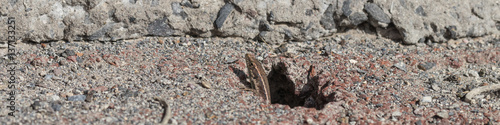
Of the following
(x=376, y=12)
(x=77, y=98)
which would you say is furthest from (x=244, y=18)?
(x=77, y=98)

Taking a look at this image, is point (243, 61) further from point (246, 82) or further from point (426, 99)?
point (426, 99)

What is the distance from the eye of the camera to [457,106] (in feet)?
10.9

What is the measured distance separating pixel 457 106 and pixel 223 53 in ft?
6.14

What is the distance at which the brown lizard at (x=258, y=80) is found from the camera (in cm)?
341

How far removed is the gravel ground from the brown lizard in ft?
0.36

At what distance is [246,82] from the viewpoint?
360cm

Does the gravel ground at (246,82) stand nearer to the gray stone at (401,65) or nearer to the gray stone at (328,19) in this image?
the gray stone at (401,65)

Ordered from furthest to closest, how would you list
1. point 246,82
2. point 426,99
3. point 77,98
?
point 246,82
point 426,99
point 77,98

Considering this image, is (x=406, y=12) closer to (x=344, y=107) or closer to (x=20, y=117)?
(x=344, y=107)

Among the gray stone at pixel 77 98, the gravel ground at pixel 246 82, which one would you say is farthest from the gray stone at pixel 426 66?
the gray stone at pixel 77 98

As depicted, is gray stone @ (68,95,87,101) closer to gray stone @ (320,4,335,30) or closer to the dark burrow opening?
the dark burrow opening

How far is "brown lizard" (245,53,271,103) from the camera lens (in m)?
3.41

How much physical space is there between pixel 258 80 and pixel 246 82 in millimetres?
173

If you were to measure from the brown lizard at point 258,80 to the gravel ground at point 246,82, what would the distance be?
0.11 meters
